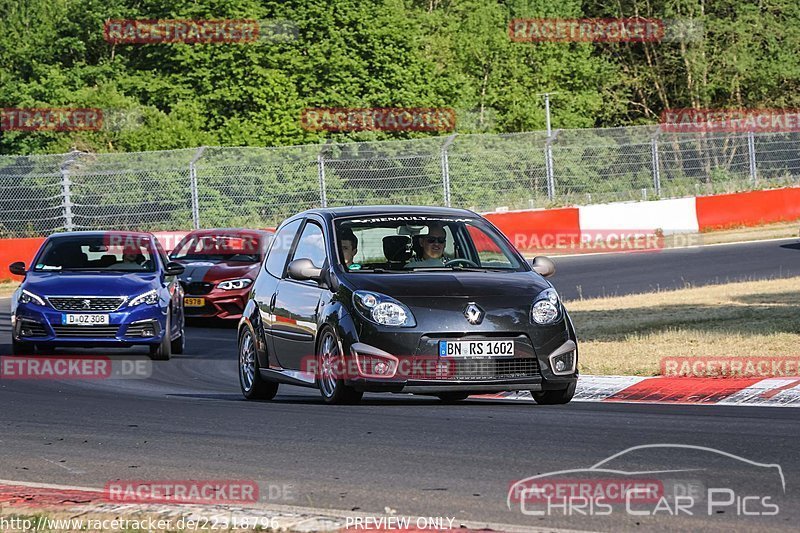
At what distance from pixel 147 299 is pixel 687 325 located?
20.7 feet

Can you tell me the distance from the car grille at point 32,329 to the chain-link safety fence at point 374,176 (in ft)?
50.0

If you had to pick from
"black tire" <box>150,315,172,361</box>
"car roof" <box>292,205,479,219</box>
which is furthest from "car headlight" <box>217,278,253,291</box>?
"car roof" <box>292,205,479,219</box>

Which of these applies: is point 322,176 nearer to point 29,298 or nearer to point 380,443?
point 29,298

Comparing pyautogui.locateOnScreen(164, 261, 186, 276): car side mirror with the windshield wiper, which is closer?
Answer: the windshield wiper

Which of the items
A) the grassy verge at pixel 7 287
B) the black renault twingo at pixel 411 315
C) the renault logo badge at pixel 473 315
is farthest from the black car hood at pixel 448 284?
the grassy verge at pixel 7 287

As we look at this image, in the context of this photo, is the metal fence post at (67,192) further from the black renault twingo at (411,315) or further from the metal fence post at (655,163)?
the black renault twingo at (411,315)

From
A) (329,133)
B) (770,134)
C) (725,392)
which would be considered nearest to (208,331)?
(725,392)

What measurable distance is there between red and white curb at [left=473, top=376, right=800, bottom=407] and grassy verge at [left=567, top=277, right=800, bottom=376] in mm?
697

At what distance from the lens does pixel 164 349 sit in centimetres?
1700

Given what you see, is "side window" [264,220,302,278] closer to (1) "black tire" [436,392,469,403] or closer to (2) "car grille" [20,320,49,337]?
(1) "black tire" [436,392,469,403]

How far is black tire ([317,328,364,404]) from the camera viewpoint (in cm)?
1106

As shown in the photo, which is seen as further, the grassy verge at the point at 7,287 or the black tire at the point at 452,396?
the grassy verge at the point at 7,287

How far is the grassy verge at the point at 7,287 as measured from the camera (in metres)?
29.3

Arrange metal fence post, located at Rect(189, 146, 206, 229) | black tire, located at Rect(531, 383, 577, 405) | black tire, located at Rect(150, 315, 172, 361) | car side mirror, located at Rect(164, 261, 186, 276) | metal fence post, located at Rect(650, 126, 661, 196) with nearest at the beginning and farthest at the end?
black tire, located at Rect(531, 383, 577, 405)
black tire, located at Rect(150, 315, 172, 361)
car side mirror, located at Rect(164, 261, 186, 276)
metal fence post, located at Rect(189, 146, 206, 229)
metal fence post, located at Rect(650, 126, 661, 196)
